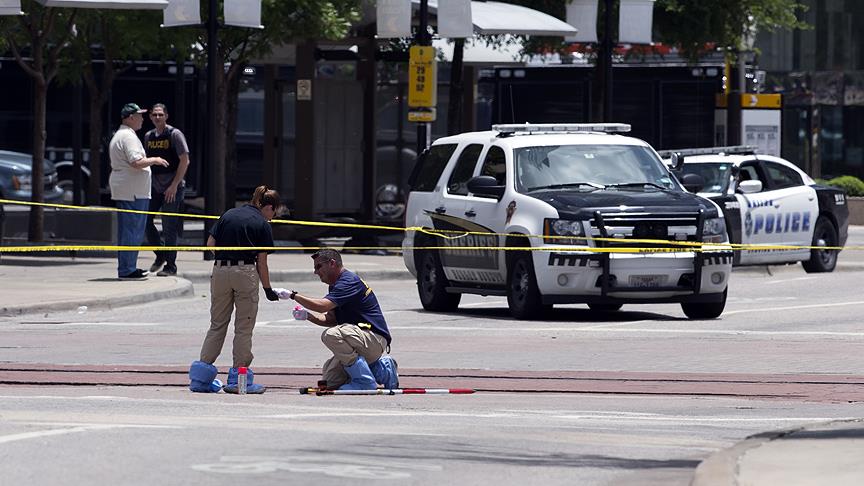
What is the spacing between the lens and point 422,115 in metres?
28.6

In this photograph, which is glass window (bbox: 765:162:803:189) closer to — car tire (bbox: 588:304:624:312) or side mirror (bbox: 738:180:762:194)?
side mirror (bbox: 738:180:762:194)

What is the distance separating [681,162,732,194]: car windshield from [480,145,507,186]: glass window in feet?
17.7

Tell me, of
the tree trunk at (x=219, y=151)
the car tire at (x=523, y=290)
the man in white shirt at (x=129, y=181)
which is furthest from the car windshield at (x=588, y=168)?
the tree trunk at (x=219, y=151)

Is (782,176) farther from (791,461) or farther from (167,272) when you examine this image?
(791,461)

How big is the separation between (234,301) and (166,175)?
389 inches

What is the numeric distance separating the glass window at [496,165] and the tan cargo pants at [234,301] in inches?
257

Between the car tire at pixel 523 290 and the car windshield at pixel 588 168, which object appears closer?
the car tire at pixel 523 290

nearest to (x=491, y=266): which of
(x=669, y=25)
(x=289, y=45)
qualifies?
(x=289, y=45)

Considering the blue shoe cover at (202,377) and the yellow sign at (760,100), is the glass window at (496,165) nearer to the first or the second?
the blue shoe cover at (202,377)

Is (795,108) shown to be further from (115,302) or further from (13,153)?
(115,302)

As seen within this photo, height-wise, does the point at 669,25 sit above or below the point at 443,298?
above

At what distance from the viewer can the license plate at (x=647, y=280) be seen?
18672mm

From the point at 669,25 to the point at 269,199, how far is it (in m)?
22.7

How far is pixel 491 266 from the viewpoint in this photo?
19797 mm
